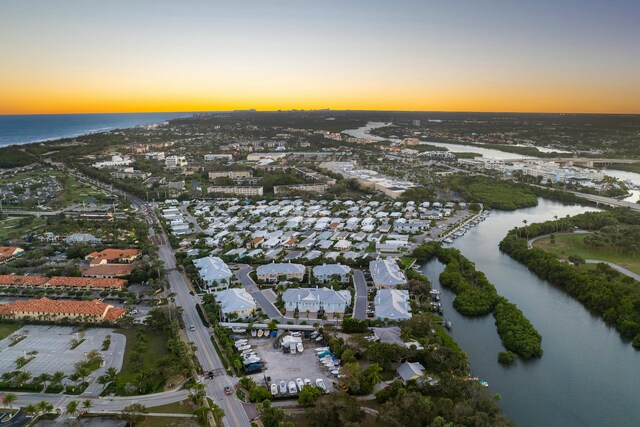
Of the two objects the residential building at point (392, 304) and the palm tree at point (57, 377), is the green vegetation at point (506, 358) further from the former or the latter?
the palm tree at point (57, 377)

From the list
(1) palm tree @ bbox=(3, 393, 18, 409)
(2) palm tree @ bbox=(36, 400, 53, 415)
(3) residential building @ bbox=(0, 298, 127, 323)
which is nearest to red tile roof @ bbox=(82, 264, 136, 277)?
(3) residential building @ bbox=(0, 298, 127, 323)

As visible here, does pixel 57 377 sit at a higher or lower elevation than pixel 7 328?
higher

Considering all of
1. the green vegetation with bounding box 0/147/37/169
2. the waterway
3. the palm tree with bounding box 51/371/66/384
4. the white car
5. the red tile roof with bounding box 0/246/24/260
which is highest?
the green vegetation with bounding box 0/147/37/169

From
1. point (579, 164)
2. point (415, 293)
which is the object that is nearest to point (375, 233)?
point (415, 293)

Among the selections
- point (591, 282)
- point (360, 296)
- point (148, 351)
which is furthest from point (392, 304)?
point (591, 282)

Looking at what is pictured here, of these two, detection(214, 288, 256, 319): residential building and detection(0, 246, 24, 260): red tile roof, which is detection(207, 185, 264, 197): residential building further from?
detection(214, 288, 256, 319): residential building

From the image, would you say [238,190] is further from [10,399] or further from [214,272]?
[10,399]
